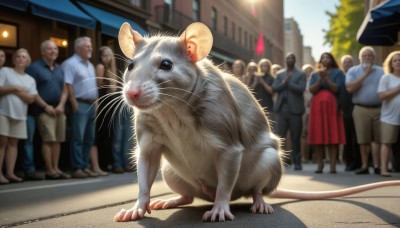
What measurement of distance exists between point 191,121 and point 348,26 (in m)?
30.3

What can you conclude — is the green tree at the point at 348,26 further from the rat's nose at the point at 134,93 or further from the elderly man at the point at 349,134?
the rat's nose at the point at 134,93

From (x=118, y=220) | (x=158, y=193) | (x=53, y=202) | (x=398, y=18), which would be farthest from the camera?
(x=398, y=18)

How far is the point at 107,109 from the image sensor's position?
7859 millimetres

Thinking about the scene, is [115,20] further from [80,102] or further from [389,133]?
[389,133]

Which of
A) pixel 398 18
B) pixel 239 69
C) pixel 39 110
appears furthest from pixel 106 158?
pixel 398 18

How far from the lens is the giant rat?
9.04 ft

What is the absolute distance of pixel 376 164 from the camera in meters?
7.67

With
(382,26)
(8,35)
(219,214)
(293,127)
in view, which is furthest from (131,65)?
(8,35)

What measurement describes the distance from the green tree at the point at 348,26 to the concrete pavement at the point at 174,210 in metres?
27.6

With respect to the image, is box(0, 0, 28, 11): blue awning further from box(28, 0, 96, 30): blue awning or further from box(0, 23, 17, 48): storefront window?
box(0, 23, 17, 48): storefront window

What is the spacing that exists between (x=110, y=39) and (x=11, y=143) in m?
8.30

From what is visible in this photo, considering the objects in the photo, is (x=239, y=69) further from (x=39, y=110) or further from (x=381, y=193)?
(x=381, y=193)

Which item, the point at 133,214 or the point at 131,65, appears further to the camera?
the point at 133,214

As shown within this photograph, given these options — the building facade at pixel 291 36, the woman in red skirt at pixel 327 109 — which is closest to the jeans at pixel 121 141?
the woman in red skirt at pixel 327 109
